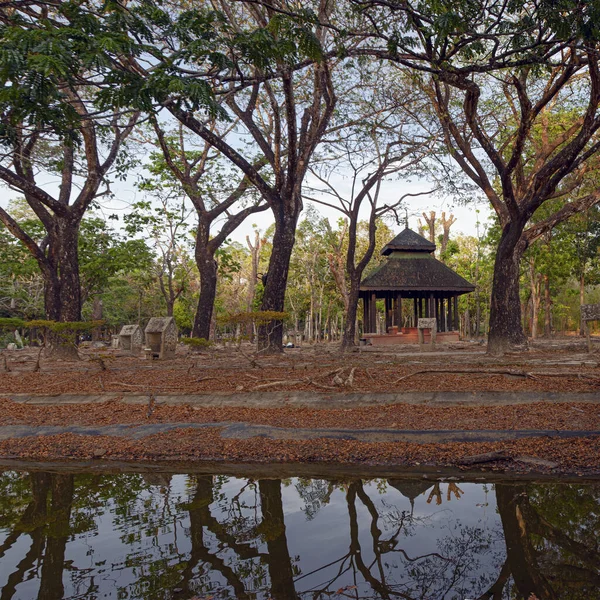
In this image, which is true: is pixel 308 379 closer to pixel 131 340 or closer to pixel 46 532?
pixel 46 532

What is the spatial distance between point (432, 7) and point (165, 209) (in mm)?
20883

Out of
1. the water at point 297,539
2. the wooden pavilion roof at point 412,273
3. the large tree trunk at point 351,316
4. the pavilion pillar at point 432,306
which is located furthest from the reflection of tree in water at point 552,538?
the pavilion pillar at point 432,306

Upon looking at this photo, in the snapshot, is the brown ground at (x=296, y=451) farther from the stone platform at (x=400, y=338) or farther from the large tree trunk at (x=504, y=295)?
the stone platform at (x=400, y=338)

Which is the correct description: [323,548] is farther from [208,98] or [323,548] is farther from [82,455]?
[208,98]

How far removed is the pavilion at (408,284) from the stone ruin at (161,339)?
1212 centimetres

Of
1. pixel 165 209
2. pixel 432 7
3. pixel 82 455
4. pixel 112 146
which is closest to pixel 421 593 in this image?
pixel 82 455

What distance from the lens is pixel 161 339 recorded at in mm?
16781

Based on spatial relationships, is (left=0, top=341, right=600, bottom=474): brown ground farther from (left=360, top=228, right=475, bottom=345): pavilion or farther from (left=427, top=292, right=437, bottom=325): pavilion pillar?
(left=427, top=292, right=437, bottom=325): pavilion pillar

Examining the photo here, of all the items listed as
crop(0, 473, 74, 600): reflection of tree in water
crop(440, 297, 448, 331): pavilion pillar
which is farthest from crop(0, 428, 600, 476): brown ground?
crop(440, 297, 448, 331): pavilion pillar

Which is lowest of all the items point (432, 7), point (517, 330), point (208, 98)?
point (517, 330)

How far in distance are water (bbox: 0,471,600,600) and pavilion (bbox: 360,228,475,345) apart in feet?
71.3

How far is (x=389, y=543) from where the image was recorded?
4.07 meters

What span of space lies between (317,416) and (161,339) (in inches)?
397

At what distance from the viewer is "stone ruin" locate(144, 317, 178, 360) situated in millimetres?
16609
